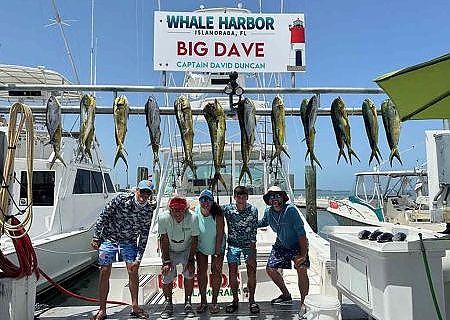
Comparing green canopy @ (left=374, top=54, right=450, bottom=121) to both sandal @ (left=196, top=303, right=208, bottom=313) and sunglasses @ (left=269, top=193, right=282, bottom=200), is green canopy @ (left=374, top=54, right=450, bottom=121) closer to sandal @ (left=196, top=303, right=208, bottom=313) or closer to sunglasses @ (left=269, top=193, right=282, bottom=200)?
sunglasses @ (left=269, top=193, right=282, bottom=200)

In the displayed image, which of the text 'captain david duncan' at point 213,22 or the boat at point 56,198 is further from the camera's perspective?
the boat at point 56,198

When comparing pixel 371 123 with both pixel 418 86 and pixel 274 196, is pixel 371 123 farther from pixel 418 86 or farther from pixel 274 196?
pixel 418 86

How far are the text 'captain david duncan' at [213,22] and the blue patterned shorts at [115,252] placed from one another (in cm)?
261

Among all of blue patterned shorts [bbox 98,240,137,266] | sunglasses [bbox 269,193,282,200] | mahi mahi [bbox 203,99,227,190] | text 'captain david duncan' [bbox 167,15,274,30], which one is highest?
text 'captain david duncan' [bbox 167,15,274,30]

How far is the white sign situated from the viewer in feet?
17.0

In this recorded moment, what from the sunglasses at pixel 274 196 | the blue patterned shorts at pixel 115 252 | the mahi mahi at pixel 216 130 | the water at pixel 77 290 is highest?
the mahi mahi at pixel 216 130

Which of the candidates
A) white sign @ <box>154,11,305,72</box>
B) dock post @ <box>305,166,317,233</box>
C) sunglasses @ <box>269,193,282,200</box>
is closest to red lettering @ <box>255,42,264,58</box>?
white sign @ <box>154,11,305,72</box>

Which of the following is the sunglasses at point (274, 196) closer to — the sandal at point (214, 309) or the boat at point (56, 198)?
the sandal at point (214, 309)

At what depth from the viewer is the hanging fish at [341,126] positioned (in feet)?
15.4

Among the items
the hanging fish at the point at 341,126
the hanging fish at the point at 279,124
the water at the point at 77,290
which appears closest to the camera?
the hanging fish at the point at 279,124

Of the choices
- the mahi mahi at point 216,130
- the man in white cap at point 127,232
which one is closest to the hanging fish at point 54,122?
the man in white cap at point 127,232

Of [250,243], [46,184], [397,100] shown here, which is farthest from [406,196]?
[397,100]

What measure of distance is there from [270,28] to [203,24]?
0.80m

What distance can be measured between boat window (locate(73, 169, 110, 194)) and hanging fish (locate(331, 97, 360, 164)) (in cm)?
903
